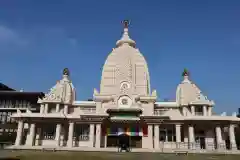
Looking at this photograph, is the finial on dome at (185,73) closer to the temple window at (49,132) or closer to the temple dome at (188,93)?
the temple dome at (188,93)

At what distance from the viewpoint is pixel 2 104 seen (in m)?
59.2

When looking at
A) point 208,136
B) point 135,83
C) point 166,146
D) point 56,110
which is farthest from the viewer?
point 135,83

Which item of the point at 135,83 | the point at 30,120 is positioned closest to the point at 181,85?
the point at 135,83

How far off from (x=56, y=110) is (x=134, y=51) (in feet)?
70.8

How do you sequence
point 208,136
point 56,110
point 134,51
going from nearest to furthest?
point 208,136 → point 56,110 → point 134,51

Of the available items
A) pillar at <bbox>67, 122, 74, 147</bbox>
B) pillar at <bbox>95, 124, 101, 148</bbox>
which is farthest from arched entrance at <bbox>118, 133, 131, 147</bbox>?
pillar at <bbox>67, 122, 74, 147</bbox>

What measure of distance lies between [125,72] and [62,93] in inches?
539

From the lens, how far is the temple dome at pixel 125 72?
5091 cm

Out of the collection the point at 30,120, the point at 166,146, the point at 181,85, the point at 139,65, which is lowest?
the point at 166,146

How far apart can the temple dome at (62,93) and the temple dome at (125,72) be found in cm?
643

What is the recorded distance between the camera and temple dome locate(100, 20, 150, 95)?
167 ft

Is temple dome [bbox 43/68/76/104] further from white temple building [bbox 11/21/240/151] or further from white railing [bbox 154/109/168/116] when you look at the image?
white railing [bbox 154/109/168/116]

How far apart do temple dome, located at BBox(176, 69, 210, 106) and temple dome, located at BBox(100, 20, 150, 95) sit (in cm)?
660

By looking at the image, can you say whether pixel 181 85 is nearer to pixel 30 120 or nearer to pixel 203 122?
pixel 203 122
